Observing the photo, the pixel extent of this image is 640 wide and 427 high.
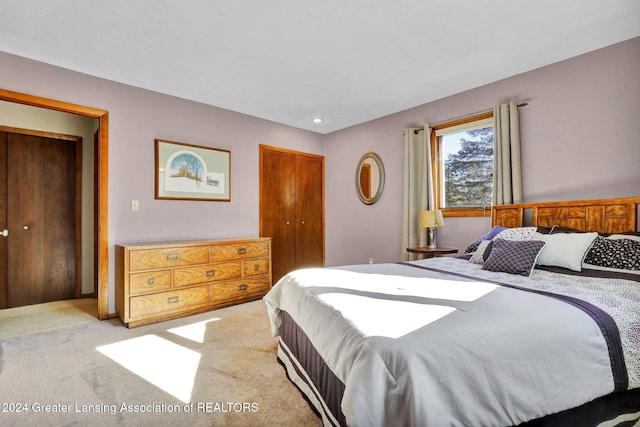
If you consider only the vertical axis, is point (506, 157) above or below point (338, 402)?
above

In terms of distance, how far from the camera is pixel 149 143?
3.51 m

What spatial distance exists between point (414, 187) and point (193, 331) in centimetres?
300

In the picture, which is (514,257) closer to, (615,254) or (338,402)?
(615,254)

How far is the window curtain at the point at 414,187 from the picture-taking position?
3.93 m

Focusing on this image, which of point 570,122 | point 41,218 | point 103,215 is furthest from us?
point 41,218

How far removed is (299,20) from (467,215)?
271 cm

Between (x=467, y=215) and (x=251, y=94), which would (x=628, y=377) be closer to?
(x=467, y=215)

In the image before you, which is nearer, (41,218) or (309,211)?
(41,218)

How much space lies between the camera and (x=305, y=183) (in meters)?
5.09

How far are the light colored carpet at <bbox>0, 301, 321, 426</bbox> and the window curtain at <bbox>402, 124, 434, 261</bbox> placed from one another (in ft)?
7.11

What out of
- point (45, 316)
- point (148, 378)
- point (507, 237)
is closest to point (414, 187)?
point (507, 237)

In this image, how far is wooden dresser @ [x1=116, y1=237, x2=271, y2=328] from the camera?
2.99 m

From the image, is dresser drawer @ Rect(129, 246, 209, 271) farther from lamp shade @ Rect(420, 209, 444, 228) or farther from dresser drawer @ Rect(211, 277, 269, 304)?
lamp shade @ Rect(420, 209, 444, 228)

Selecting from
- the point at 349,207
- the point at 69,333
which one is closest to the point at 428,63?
the point at 349,207
